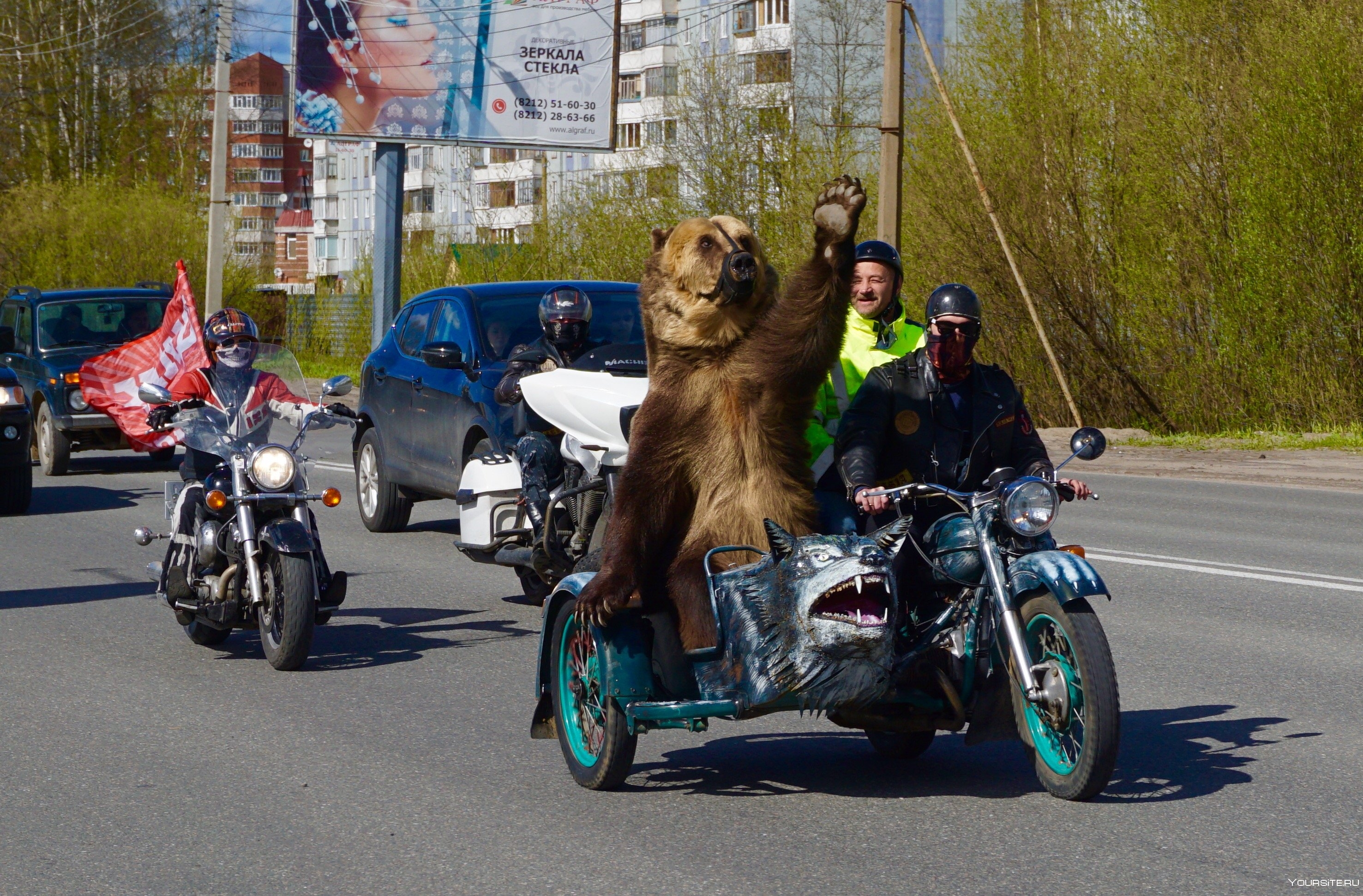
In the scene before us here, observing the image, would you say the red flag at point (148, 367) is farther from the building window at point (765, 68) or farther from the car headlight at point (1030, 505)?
the building window at point (765, 68)

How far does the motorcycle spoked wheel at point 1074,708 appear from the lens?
5.07 m

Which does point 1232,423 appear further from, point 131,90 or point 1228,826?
point 131,90

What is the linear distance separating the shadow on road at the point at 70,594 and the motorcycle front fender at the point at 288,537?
251 centimetres

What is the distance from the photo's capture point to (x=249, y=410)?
28.1 feet

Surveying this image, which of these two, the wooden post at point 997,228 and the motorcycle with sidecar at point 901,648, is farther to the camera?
the wooden post at point 997,228

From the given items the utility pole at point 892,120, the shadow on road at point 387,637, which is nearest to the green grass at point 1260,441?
the utility pole at point 892,120

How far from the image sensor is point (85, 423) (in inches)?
747

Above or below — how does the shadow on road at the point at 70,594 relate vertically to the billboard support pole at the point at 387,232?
below

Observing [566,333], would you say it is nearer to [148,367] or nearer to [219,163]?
[148,367]

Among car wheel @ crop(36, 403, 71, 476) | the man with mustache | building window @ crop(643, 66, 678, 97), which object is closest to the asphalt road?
the man with mustache

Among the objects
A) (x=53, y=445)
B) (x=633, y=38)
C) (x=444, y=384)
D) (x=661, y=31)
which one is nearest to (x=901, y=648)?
(x=444, y=384)

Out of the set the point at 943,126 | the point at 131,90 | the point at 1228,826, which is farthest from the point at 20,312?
the point at 131,90

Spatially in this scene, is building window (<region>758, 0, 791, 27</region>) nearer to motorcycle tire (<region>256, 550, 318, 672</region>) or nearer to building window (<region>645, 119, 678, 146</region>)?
building window (<region>645, 119, 678, 146</region>)

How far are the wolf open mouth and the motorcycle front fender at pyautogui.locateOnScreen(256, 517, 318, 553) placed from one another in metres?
3.42
